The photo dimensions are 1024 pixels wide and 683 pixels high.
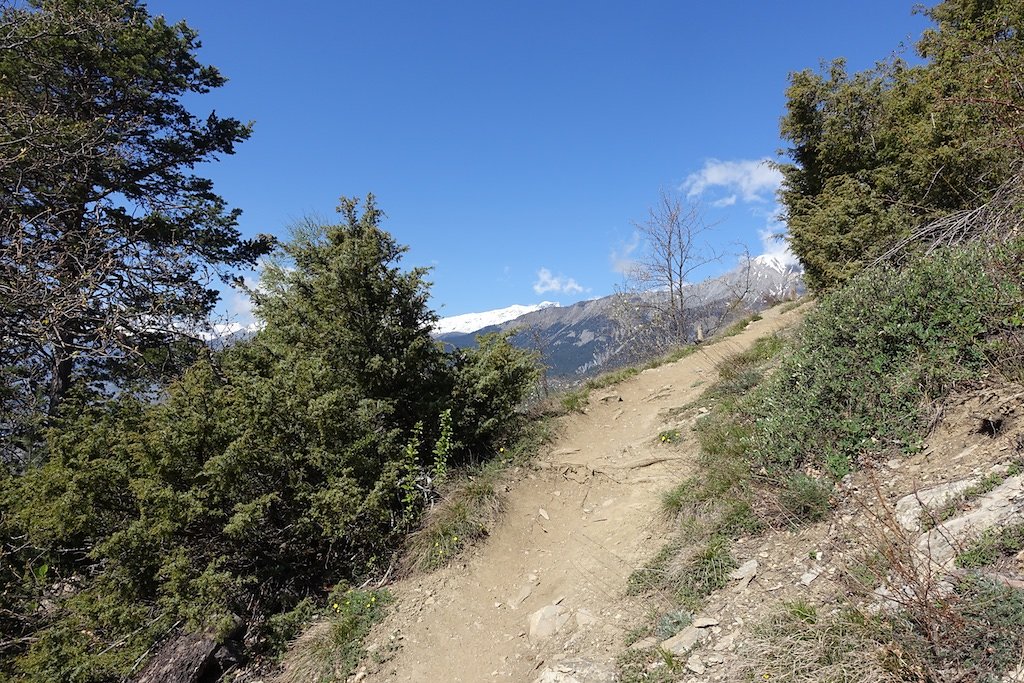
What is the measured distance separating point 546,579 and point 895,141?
12.0 meters

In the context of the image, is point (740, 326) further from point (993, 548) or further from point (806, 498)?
point (993, 548)

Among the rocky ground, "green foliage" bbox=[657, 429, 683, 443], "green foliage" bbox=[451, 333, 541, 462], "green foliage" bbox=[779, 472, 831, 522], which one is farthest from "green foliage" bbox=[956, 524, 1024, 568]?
"green foliage" bbox=[451, 333, 541, 462]

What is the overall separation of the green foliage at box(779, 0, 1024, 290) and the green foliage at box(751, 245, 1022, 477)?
1.99 meters

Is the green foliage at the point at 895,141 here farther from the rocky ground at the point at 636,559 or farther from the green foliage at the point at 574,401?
the green foliage at the point at 574,401

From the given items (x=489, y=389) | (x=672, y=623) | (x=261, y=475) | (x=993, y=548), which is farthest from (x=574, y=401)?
(x=993, y=548)

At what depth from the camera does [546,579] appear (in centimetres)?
549

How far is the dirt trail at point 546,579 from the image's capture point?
452cm

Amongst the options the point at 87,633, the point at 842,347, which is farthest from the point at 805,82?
the point at 87,633

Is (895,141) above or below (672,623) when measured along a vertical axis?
above

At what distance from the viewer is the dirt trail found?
4.52m

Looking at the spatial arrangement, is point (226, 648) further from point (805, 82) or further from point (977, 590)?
point (805, 82)

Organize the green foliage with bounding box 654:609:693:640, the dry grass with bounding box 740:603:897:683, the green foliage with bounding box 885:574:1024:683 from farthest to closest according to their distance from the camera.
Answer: the green foliage with bounding box 654:609:693:640
the dry grass with bounding box 740:603:897:683
the green foliage with bounding box 885:574:1024:683

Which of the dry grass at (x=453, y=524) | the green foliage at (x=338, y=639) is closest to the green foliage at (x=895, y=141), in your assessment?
the dry grass at (x=453, y=524)

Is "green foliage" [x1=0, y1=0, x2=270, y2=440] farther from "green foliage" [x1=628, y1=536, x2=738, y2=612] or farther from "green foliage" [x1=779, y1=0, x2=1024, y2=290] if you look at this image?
"green foliage" [x1=779, y1=0, x2=1024, y2=290]
